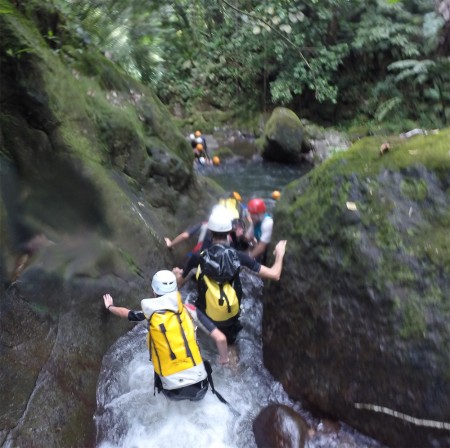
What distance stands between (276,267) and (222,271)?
0.55 m

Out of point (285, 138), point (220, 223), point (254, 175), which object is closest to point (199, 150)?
point (254, 175)

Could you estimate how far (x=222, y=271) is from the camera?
4270mm

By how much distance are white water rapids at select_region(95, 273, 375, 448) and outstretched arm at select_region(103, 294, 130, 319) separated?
1.68 feet

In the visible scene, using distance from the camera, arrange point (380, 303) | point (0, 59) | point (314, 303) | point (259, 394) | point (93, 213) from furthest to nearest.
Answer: point (93, 213), point (0, 59), point (259, 394), point (314, 303), point (380, 303)

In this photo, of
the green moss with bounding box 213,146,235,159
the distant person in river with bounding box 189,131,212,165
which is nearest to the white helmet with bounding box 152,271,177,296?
the distant person in river with bounding box 189,131,212,165

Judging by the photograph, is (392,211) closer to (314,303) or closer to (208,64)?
(314,303)

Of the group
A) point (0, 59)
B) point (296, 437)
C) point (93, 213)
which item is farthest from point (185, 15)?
point (296, 437)

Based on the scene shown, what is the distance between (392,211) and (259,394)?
2.26 m

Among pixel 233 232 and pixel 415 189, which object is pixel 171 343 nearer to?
pixel 233 232

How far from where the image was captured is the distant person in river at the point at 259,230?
550 centimetres

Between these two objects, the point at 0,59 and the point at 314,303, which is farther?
the point at 0,59

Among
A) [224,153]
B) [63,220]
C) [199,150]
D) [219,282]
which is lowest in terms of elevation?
[224,153]

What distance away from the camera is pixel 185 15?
5441mm

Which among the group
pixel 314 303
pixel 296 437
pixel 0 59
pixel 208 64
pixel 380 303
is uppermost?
pixel 0 59
